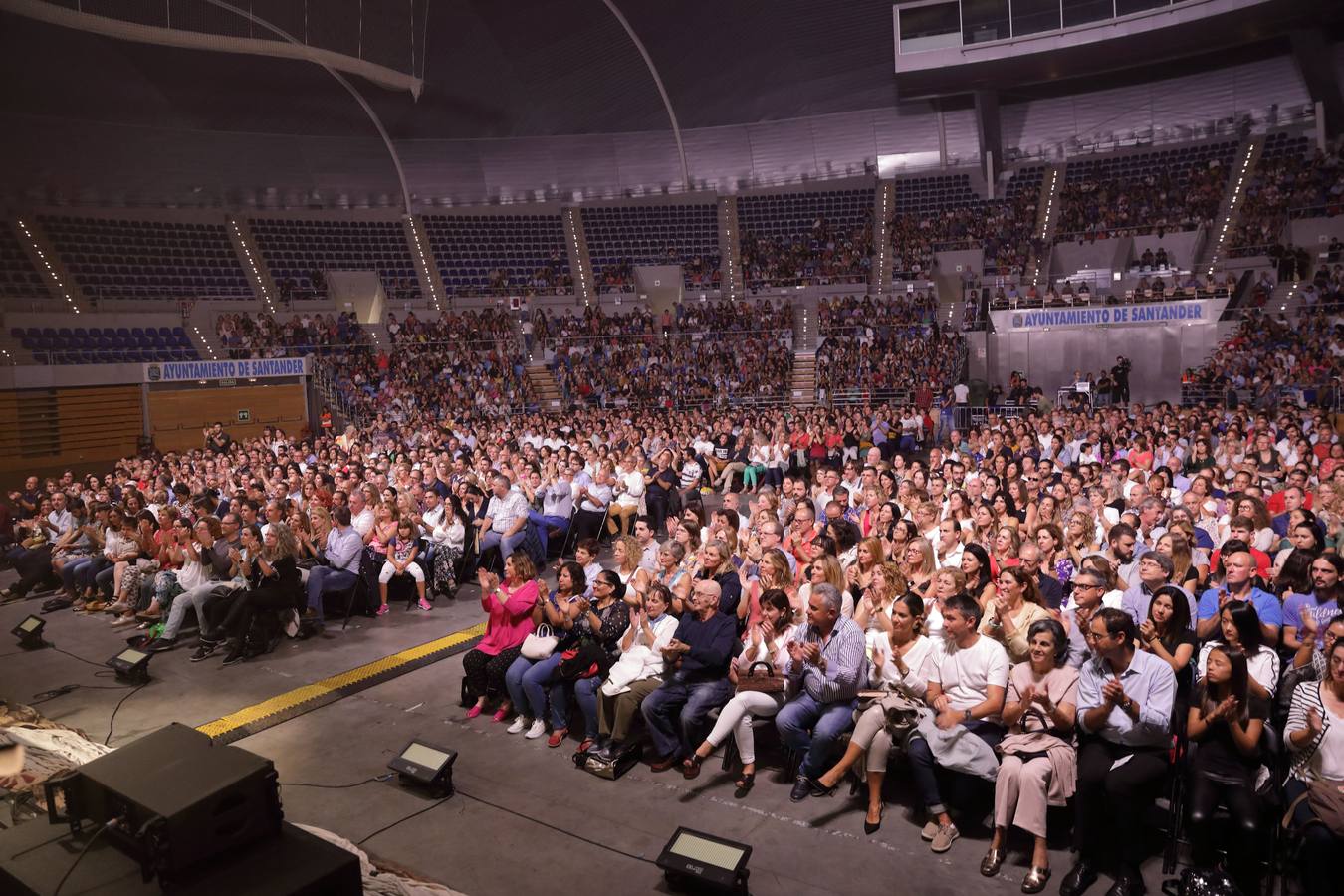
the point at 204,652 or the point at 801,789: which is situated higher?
the point at 204,652

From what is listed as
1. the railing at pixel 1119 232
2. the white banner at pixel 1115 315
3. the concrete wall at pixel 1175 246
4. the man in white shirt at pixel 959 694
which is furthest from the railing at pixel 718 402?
the man in white shirt at pixel 959 694

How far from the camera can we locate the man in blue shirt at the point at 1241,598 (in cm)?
532

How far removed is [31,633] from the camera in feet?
28.9

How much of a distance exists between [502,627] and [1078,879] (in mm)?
4130

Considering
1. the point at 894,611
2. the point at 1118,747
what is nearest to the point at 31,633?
the point at 894,611

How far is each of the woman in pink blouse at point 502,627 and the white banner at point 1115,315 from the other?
19157 millimetres

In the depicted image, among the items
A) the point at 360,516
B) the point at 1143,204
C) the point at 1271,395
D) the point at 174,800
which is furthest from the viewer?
the point at 1143,204

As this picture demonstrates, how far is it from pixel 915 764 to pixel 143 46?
92.7 ft

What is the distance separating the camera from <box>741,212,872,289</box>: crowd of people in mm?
29125

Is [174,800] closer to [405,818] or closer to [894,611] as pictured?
[405,818]

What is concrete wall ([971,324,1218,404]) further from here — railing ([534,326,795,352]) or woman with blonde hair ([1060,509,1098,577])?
woman with blonde hair ([1060,509,1098,577])

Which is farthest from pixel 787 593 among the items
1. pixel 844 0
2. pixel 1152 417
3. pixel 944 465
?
pixel 844 0

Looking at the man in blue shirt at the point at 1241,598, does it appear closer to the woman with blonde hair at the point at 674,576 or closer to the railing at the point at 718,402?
the woman with blonde hair at the point at 674,576

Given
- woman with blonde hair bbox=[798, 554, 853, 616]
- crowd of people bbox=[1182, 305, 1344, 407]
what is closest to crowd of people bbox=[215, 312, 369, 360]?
woman with blonde hair bbox=[798, 554, 853, 616]
